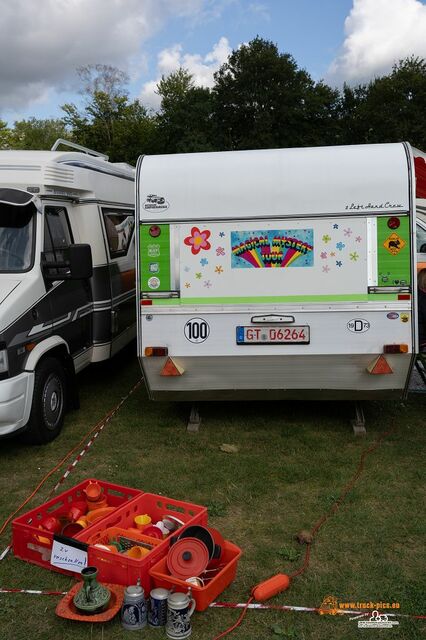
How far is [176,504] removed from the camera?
13.6 ft

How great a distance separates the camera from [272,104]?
1604 inches

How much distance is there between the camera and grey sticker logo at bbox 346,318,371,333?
5496 mm

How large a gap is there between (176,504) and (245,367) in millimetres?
1863

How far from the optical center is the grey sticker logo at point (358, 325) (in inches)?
216

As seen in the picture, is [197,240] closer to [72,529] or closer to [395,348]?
[395,348]

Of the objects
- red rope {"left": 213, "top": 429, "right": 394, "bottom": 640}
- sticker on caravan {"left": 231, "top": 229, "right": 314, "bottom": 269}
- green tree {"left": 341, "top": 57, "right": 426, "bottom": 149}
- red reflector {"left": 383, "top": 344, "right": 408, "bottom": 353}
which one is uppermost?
green tree {"left": 341, "top": 57, "right": 426, "bottom": 149}

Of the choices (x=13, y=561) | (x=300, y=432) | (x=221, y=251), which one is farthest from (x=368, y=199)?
(x=13, y=561)

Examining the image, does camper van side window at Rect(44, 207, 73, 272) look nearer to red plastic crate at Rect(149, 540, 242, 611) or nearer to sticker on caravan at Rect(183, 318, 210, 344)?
sticker on caravan at Rect(183, 318, 210, 344)

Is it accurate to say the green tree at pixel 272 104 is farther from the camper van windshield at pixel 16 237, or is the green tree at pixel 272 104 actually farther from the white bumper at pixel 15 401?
the white bumper at pixel 15 401

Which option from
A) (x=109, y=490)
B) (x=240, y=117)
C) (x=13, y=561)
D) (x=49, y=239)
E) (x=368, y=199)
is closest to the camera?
(x=13, y=561)

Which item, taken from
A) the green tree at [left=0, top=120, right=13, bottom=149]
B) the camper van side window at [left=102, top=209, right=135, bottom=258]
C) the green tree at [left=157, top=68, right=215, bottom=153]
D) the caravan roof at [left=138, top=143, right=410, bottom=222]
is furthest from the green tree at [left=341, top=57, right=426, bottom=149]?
the caravan roof at [left=138, top=143, right=410, bottom=222]

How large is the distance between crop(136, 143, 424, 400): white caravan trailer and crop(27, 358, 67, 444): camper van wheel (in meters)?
0.99

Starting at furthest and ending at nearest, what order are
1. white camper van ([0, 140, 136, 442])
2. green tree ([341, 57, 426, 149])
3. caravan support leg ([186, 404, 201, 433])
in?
green tree ([341, 57, 426, 149]) < caravan support leg ([186, 404, 201, 433]) < white camper van ([0, 140, 136, 442])

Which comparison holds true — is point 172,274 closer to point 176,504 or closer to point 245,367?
point 245,367
